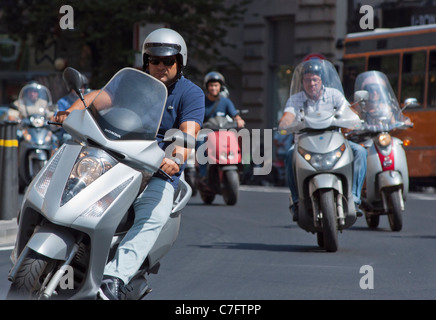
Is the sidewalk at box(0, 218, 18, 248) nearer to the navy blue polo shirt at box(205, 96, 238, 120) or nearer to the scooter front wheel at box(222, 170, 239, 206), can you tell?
the scooter front wheel at box(222, 170, 239, 206)

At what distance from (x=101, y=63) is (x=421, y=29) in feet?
28.6

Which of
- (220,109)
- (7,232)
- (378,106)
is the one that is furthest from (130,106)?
(220,109)

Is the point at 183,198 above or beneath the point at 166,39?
beneath

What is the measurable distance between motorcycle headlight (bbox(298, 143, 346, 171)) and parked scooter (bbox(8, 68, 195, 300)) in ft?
12.2

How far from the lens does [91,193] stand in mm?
5043

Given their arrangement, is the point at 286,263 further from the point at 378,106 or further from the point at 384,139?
the point at 378,106

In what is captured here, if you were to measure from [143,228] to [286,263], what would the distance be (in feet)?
11.1

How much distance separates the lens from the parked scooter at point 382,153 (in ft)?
36.5

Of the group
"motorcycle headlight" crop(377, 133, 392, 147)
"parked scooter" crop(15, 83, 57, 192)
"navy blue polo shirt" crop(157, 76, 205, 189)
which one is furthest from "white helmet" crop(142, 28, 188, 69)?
"parked scooter" crop(15, 83, 57, 192)

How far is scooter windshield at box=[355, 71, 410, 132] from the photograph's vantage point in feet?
37.4

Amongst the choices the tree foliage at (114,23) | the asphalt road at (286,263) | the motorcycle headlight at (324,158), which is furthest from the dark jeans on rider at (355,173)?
the tree foliage at (114,23)
